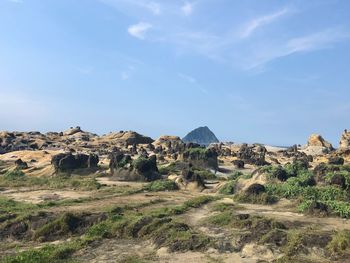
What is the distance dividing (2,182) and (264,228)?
3588cm

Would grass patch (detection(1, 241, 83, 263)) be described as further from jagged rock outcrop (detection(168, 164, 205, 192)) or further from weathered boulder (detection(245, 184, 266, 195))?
jagged rock outcrop (detection(168, 164, 205, 192))

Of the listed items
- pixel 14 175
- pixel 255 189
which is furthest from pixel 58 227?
pixel 14 175

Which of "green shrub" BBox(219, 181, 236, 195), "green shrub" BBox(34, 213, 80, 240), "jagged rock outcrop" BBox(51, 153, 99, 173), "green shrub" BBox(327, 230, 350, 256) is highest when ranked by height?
"jagged rock outcrop" BBox(51, 153, 99, 173)

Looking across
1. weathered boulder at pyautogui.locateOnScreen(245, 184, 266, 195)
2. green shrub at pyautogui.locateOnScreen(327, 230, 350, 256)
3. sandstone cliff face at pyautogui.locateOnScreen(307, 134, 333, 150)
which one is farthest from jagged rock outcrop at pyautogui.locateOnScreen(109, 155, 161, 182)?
sandstone cliff face at pyautogui.locateOnScreen(307, 134, 333, 150)

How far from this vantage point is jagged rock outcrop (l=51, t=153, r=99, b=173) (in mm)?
55875

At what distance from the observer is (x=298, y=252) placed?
19969 millimetres

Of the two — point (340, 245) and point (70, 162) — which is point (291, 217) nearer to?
point (340, 245)

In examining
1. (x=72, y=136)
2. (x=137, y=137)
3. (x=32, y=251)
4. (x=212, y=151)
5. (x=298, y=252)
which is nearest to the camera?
(x=298, y=252)

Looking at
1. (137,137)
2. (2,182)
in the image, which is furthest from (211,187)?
(137,137)

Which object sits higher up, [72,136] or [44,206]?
[72,136]

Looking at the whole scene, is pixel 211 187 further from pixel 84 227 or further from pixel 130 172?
pixel 84 227

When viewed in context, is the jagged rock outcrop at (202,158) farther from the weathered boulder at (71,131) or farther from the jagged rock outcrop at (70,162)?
the weathered boulder at (71,131)

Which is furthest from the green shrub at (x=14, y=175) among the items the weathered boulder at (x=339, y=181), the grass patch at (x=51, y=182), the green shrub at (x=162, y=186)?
the weathered boulder at (x=339, y=181)

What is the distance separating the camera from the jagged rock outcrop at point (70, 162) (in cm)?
5588
